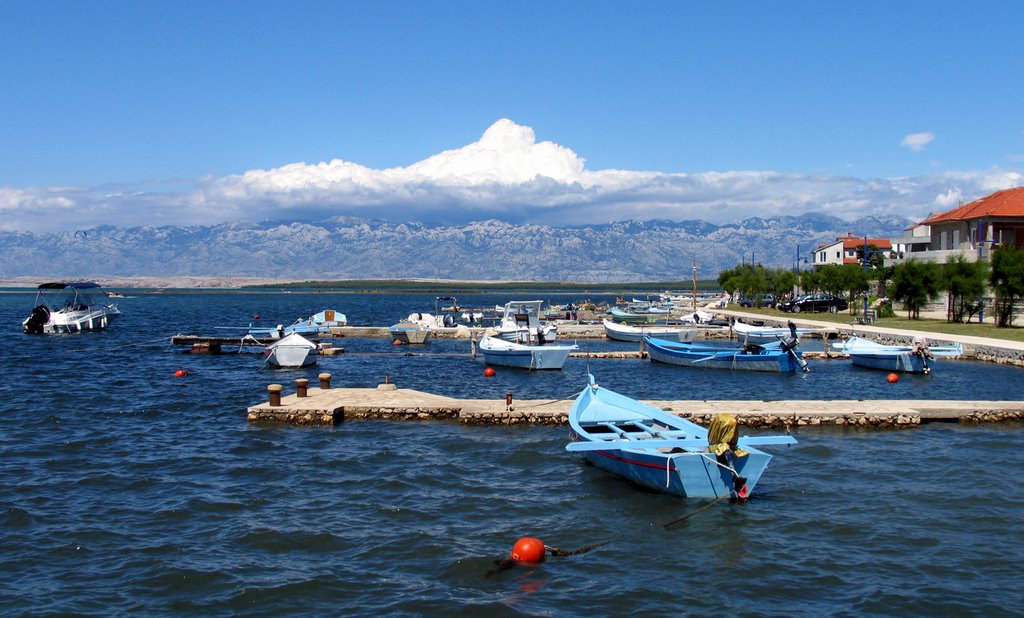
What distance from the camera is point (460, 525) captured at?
15.7 metres

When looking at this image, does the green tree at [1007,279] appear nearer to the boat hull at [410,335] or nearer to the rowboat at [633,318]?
the rowboat at [633,318]

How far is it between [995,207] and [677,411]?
190ft

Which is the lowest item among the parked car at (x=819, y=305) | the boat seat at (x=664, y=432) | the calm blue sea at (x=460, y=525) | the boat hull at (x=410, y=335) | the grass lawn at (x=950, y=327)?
the calm blue sea at (x=460, y=525)

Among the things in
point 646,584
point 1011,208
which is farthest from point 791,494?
point 1011,208

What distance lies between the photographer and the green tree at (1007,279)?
48.8 m

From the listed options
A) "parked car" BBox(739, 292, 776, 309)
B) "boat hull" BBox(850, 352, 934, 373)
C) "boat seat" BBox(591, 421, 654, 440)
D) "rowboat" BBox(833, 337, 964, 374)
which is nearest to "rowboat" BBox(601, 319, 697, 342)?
"rowboat" BBox(833, 337, 964, 374)

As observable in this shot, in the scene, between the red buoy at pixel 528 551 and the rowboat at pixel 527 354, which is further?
the rowboat at pixel 527 354

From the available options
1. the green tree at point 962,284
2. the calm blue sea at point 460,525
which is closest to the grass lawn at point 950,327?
the green tree at point 962,284

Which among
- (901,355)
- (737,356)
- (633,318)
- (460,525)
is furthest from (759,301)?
(460,525)

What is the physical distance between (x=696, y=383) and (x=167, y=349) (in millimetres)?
33814

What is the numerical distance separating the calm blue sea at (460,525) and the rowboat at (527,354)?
54.9ft

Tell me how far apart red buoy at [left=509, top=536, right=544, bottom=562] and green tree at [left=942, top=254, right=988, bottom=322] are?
48327 mm

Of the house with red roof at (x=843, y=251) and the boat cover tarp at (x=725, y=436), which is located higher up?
the house with red roof at (x=843, y=251)

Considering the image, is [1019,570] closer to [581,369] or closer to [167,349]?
[581,369]
